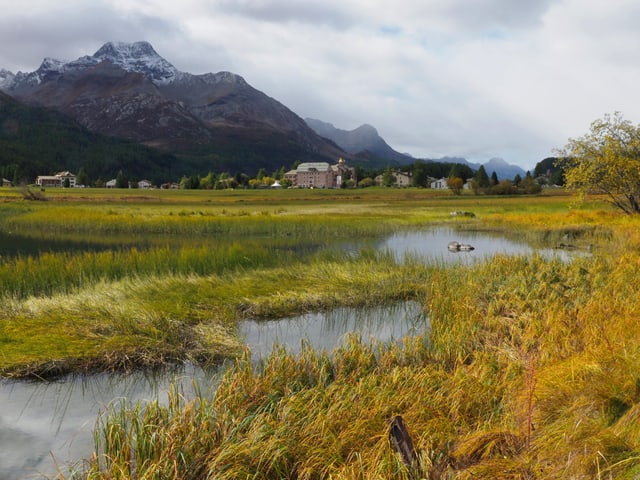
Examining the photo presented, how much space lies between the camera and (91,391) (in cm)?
1012

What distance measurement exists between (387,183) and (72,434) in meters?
167

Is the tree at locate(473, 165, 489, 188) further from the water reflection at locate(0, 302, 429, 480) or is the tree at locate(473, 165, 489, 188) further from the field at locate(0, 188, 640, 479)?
the water reflection at locate(0, 302, 429, 480)

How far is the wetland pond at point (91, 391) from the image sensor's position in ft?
25.2

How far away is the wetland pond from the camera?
25.2 feet

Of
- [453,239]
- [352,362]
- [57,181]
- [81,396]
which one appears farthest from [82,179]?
[352,362]

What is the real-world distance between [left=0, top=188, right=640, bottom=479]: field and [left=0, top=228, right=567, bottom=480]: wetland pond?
0.52 metres

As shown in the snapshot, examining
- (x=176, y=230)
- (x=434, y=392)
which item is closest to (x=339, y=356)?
(x=434, y=392)

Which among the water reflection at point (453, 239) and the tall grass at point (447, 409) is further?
the water reflection at point (453, 239)

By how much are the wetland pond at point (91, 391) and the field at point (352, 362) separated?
0.52 metres

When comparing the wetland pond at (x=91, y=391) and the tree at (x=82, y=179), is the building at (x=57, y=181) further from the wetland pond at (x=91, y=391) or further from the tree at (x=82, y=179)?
the wetland pond at (x=91, y=391)

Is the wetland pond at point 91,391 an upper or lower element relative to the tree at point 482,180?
lower

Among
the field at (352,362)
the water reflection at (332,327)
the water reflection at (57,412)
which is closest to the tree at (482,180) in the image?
the field at (352,362)

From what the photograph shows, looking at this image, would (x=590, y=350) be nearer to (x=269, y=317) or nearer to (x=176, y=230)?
(x=269, y=317)

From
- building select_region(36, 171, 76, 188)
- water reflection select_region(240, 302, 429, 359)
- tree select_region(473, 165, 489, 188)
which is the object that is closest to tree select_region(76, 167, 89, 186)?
building select_region(36, 171, 76, 188)
